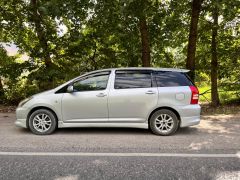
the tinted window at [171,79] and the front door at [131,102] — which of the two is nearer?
the front door at [131,102]

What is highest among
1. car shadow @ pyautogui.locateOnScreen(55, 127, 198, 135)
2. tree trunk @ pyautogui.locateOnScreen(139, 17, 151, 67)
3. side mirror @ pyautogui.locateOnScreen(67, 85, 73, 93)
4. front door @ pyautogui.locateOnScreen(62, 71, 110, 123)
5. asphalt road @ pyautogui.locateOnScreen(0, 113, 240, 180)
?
tree trunk @ pyautogui.locateOnScreen(139, 17, 151, 67)

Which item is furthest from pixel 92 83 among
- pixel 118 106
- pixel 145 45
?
pixel 145 45

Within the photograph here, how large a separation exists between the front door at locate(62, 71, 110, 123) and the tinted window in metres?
1.32

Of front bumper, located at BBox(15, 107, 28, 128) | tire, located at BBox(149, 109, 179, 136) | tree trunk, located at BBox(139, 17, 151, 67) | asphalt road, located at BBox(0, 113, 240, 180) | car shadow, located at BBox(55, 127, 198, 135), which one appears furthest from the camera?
tree trunk, located at BBox(139, 17, 151, 67)

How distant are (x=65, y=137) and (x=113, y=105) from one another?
1.33 metres

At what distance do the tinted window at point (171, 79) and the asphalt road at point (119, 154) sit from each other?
1.22 metres

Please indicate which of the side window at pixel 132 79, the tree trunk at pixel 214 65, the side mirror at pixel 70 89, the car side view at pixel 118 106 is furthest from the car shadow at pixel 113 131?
the tree trunk at pixel 214 65

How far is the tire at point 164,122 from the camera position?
23.9ft

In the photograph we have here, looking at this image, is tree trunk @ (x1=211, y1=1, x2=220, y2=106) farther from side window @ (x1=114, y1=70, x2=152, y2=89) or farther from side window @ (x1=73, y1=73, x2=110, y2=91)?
side window @ (x1=73, y1=73, x2=110, y2=91)

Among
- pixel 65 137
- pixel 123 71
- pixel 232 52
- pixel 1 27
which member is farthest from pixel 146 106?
pixel 232 52

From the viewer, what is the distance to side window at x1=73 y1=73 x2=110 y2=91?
747 cm

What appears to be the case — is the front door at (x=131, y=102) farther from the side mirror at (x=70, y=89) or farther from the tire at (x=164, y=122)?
the side mirror at (x=70, y=89)

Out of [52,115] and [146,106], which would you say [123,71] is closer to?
[146,106]

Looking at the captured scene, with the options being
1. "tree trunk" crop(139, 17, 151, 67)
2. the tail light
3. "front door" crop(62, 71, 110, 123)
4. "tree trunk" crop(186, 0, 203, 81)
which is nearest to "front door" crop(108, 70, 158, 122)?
"front door" crop(62, 71, 110, 123)
